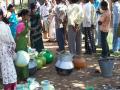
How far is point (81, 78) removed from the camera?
1045 cm

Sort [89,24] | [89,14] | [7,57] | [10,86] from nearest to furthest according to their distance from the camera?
[7,57] < [10,86] < [89,14] < [89,24]

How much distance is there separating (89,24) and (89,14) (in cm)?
34

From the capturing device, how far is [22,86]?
7953 mm

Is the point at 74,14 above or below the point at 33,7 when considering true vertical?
below

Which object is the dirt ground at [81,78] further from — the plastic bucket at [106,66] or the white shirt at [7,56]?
the white shirt at [7,56]

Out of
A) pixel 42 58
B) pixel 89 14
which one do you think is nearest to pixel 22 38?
pixel 42 58

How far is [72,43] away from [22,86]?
13.2 ft

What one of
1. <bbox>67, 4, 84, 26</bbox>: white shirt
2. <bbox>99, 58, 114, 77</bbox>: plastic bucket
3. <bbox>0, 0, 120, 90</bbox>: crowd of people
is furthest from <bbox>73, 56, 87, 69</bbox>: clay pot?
<bbox>67, 4, 84, 26</bbox>: white shirt

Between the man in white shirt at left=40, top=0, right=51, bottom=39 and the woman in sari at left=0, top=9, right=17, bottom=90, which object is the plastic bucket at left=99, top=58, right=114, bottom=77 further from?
the man in white shirt at left=40, top=0, right=51, bottom=39

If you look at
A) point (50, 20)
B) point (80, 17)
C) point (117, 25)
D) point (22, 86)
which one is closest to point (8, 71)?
point (22, 86)

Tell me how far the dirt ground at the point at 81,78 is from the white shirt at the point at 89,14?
146 centimetres

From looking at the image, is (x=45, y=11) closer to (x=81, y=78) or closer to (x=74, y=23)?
(x=74, y=23)

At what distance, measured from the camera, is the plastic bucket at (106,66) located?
10.3m

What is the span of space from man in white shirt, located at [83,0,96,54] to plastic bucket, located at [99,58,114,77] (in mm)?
2588
